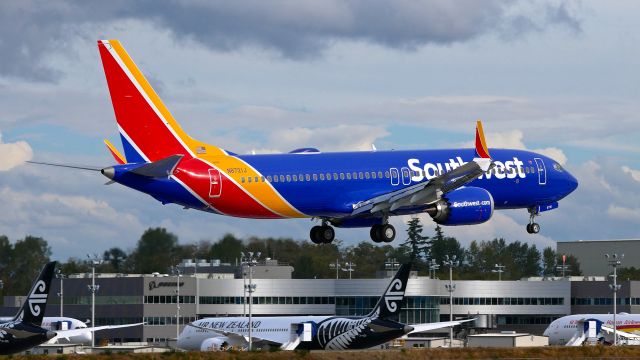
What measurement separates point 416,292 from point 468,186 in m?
83.9

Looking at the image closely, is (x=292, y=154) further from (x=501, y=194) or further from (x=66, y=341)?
(x=66, y=341)

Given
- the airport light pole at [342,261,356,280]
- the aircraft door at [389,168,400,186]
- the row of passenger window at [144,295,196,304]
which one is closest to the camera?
the aircraft door at [389,168,400,186]

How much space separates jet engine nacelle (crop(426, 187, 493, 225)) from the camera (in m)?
79.9

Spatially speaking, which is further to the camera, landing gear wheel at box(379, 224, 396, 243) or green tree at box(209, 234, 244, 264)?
green tree at box(209, 234, 244, 264)

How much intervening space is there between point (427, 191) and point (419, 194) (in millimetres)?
505

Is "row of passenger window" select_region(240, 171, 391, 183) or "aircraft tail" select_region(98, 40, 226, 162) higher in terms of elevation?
"aircraft tail" select_region(98, 40, 226, 162)

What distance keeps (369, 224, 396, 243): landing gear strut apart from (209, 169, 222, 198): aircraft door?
36.2 ft

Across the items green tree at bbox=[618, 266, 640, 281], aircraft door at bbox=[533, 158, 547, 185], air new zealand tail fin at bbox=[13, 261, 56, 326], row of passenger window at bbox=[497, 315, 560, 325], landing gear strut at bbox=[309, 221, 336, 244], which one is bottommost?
row of passenger window at bbox=[497, 315, 560, 325]

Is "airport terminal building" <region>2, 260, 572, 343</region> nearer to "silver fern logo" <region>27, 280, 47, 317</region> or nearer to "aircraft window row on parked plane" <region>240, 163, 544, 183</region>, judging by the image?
"silver fern logo" <region>27, 280, 47, 317</region>

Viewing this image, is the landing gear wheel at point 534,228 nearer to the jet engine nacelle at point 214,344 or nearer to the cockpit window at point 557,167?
the cockpit window at point 557,167

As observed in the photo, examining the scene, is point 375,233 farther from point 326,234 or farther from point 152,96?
point 152,96

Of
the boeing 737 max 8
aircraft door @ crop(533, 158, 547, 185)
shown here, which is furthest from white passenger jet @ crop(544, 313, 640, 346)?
the boeing 737 max 8

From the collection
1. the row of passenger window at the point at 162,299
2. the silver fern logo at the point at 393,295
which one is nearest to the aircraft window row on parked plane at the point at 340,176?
the silver fern logo at the point at 393,295

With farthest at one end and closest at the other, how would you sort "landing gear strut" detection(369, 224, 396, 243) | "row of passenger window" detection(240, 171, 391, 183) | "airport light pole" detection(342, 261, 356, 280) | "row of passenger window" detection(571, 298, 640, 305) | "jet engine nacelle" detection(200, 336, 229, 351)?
"airport light pole" detection(342, 261, 356, 280) → "row of passenger window" detection(571, 298, 640, 305) → "jet engine nacelle" detection(200, 336, 229, 351) → "landing gear strut" detection(369, 224, 396, 243) → "row of passenger window" detection(240, 171, 391, 183)
